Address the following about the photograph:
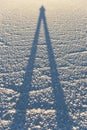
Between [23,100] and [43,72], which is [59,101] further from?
[43,72]

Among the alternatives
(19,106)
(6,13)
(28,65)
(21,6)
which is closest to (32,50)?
(28,65)

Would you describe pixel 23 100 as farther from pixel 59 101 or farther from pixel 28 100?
pixel 59 101

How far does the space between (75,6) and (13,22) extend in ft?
13.1

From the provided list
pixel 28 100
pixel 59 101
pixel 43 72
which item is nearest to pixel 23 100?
pixel 28 100

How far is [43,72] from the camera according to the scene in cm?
678

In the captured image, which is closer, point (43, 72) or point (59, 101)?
point (59, 101)

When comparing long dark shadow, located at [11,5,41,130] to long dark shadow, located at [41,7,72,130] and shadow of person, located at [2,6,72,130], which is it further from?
long dark shadow, located at [41,7,72,130]

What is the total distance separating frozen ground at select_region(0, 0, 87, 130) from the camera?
5.12 metres

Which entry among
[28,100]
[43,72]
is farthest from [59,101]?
[43,72]

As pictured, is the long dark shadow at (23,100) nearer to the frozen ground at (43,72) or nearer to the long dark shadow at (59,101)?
the frozen ground at (43,72)

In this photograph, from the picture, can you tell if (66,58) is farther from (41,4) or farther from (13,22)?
(41,4)

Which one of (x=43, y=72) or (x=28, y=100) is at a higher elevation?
(x=43, y=72)

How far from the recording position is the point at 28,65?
716 centimetres

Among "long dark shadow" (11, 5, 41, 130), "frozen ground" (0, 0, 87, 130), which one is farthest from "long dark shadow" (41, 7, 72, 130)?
"long dark shadow" (11, 5, 41, 130)
